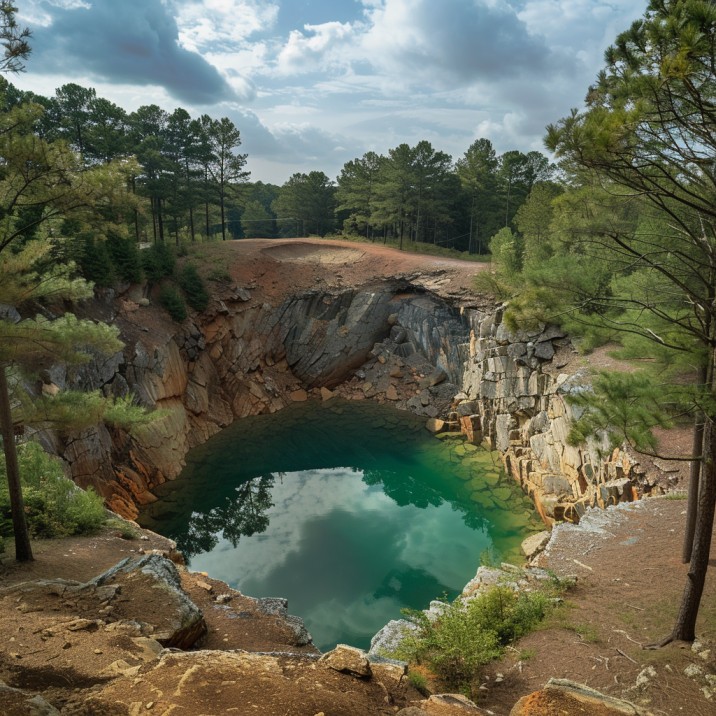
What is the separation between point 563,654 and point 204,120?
31.2 m

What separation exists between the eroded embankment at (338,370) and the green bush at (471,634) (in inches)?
257

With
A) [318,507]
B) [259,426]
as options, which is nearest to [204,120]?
[259,426]

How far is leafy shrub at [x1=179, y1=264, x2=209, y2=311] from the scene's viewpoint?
24984mm

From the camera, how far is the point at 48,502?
10461 millimetres

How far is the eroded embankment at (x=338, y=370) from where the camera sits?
1614 centimetres

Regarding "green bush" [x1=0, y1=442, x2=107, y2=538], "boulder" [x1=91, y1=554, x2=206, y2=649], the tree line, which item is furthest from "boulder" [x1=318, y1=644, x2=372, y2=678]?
"green bush" [x1=0, y1=442, x2=107, y2=538]

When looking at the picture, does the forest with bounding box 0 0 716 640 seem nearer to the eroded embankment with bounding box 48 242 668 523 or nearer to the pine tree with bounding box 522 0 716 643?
the pine tree with bounding box 522 0 716 643

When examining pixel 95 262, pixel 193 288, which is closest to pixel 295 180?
pixel 193 288

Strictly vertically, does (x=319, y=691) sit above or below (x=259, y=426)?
above

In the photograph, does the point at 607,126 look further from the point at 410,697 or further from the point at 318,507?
the point at 318,507

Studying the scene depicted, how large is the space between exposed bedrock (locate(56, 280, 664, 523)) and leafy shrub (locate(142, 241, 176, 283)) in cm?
215

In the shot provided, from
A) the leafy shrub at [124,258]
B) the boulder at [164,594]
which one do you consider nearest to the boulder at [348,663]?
the boulder at [164,594]

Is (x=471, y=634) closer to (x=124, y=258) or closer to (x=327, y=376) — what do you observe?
(x=124, y=258)

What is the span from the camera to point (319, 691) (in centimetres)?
438
